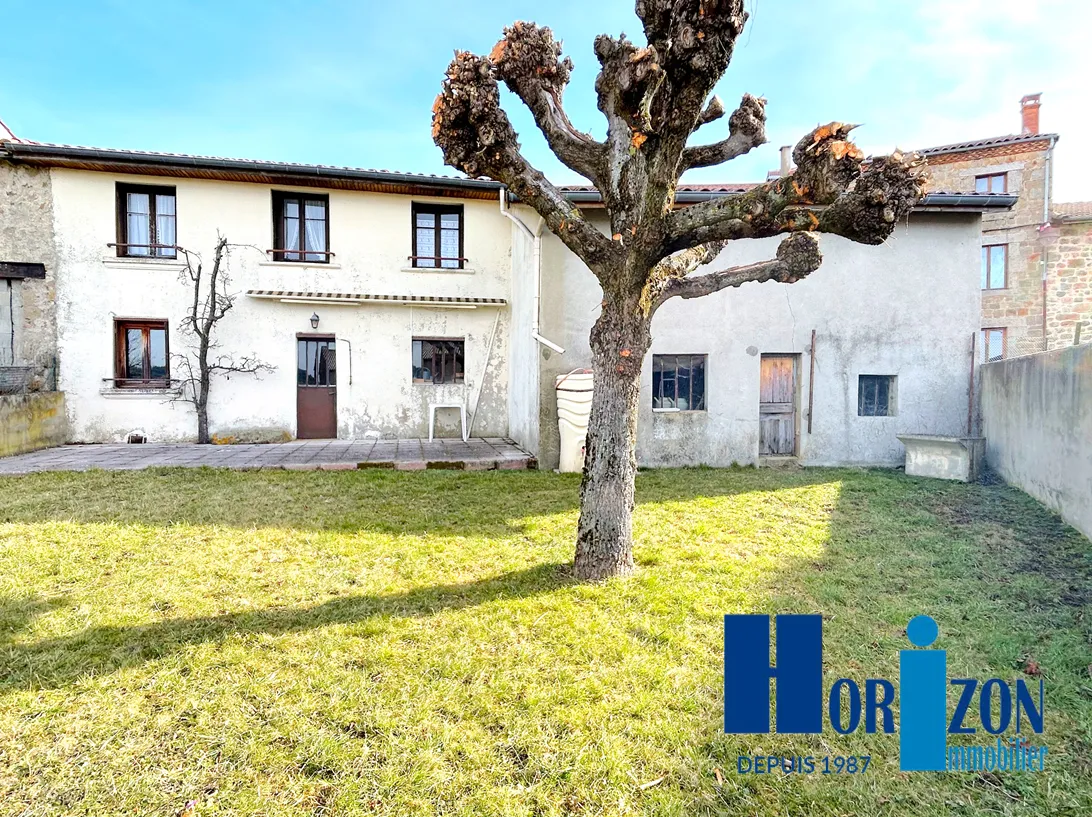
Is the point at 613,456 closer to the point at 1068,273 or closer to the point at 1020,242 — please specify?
the point at 1020,242

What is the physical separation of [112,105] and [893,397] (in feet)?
54.9

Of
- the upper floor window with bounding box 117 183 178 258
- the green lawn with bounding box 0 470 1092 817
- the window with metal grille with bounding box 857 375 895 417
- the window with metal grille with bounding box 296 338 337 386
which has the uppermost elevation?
the upper floor window with bounding box 117 183 178 258

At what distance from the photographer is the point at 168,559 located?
4117mm

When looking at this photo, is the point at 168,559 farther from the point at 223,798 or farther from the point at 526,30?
the point at 526,30

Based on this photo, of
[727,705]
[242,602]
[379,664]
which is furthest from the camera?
[242,602]

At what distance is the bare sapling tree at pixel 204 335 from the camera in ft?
33.2

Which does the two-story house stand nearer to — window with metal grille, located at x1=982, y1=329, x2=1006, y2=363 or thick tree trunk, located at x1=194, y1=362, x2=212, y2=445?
window with metal grille, located at x1=982, y1=329, x2=1006, y2=363

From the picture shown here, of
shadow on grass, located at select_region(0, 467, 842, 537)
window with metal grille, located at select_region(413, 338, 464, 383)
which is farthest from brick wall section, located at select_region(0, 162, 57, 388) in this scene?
window with metal grille, located at select_region(413, 338, 464, 383)

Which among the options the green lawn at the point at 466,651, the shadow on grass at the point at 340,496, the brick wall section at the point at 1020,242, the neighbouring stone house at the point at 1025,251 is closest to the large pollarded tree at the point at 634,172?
the green lawn at the point at 466,651

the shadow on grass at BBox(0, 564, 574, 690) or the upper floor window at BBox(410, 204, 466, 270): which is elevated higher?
the upper floor window at BBox(410, 204, 466, 270)

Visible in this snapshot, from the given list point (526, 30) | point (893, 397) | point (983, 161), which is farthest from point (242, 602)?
point (983, 161)

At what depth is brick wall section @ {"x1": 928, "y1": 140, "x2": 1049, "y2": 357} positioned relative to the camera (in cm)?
1750

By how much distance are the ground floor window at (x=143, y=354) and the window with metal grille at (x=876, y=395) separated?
13.6 metres

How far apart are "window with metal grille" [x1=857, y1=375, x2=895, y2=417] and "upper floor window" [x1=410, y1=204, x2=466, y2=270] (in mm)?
8501
